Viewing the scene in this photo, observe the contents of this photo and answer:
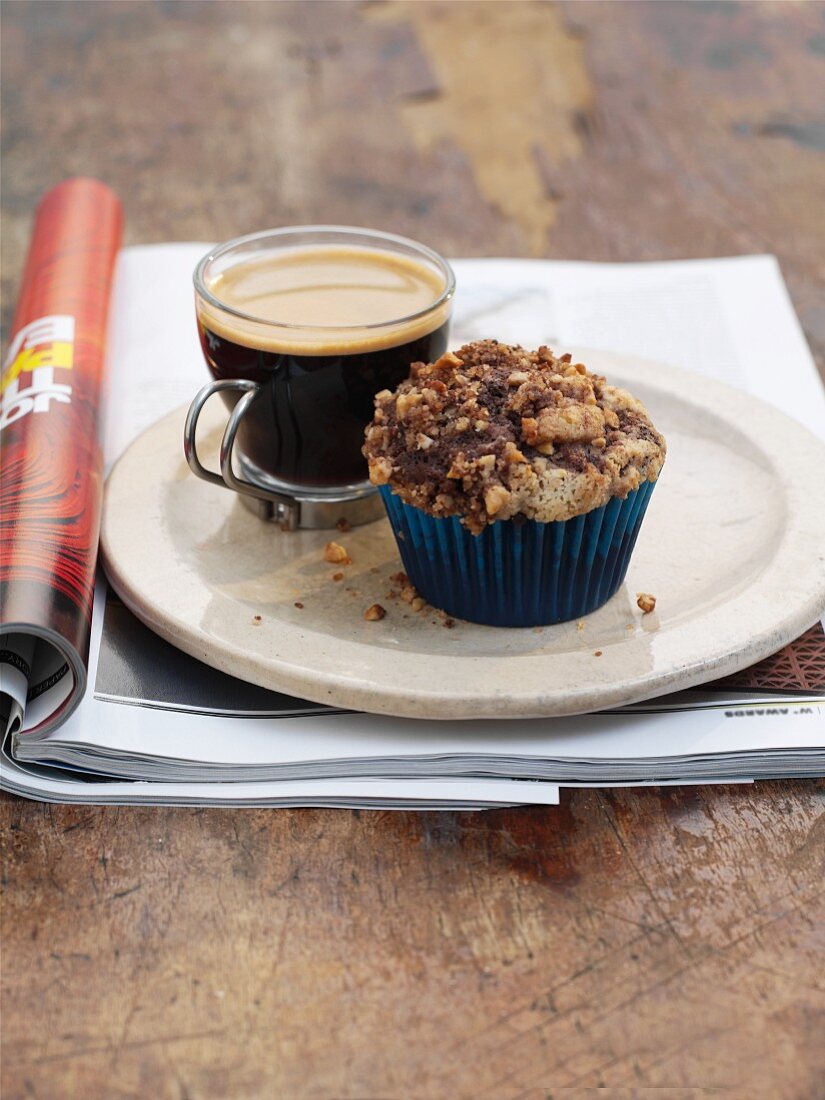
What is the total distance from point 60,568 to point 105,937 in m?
0.37

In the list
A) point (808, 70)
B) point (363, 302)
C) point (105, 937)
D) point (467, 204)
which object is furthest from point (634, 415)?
point (808, 70)

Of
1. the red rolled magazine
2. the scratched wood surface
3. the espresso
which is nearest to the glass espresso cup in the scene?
the espresso

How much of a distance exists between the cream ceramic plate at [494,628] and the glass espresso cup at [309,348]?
0.18ft

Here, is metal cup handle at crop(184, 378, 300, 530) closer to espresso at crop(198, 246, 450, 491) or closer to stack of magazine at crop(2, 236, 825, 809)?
espresso at crop(198, 246, 450, 491)

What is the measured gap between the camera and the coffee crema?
1.20 m

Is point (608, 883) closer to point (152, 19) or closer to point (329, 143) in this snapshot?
point (329, 143)

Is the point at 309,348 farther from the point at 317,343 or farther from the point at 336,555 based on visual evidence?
the point at 336,555

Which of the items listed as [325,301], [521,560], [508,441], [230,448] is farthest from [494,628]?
[325,301]

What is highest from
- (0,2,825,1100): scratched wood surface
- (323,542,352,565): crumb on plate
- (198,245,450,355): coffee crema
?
(198,245,450,355): coffee crema

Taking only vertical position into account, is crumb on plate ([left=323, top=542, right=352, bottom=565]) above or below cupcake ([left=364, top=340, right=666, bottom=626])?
below

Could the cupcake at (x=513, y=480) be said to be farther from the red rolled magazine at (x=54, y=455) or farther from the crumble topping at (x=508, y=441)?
the red rolled magazine at (x=54, y=455)

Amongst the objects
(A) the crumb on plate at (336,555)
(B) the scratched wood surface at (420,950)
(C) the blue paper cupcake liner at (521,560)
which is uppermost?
(C) the blue paper cupcake liner at (521,560)

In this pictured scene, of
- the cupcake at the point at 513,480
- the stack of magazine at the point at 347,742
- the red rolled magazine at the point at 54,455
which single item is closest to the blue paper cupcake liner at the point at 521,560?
the cupcake at the point at 513,480

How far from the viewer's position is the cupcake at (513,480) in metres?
1.06
